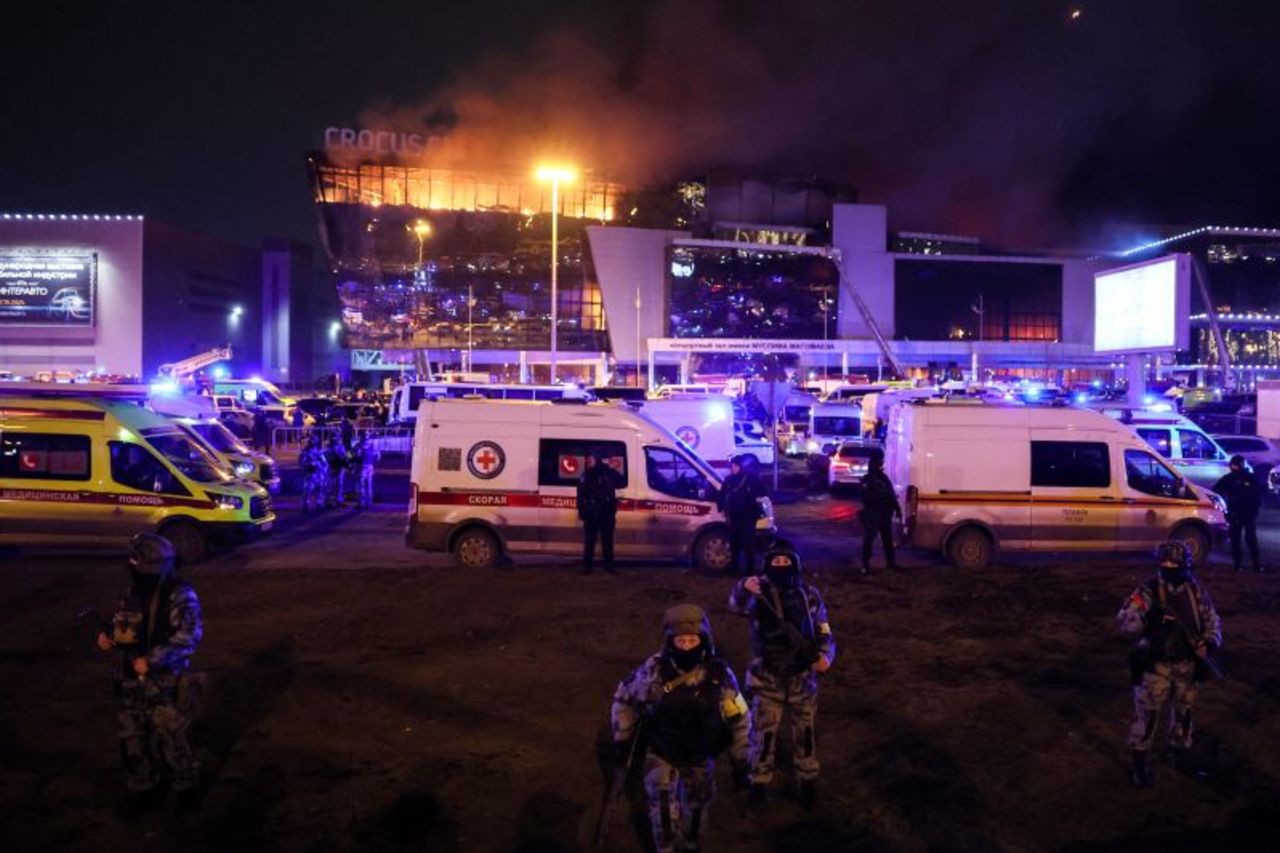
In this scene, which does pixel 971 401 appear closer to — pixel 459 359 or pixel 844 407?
pixel 844 407

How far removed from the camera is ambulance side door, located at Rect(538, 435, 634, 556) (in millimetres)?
11695

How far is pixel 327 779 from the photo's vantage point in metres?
5.51

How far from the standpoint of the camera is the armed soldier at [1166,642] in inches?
214

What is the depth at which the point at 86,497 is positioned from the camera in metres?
11.7

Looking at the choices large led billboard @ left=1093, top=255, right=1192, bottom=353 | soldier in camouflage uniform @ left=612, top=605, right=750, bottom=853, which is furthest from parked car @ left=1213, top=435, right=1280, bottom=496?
soldier in camouflage uniform @ left=612, top=605, right=750, bottom=853

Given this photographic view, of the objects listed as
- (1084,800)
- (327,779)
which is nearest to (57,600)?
(327,779)

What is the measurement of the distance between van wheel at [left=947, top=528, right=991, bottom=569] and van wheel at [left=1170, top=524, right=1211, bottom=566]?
8.24 feet

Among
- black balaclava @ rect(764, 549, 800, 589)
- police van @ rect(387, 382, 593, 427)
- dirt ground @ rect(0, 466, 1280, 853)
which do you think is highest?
police van @ rect(387, 382, 593, 427)

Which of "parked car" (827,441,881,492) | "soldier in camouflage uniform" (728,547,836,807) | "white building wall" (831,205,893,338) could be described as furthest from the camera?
"white building wall" (831,205,893,338)

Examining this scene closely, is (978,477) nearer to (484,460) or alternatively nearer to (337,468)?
(484,460)

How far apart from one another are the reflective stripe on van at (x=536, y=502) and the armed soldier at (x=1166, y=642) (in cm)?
656

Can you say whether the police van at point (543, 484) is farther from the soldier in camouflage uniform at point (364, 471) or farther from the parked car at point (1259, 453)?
the parked car at point (1259, 453)

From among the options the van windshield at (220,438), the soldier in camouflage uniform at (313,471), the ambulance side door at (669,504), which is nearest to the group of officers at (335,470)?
the soldier in camouflage uniform at (313,471)

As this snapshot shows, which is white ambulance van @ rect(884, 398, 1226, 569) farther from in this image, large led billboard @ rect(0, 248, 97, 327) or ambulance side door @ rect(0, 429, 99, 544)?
large led billboard @ rect(0, 248, 97, 327)
